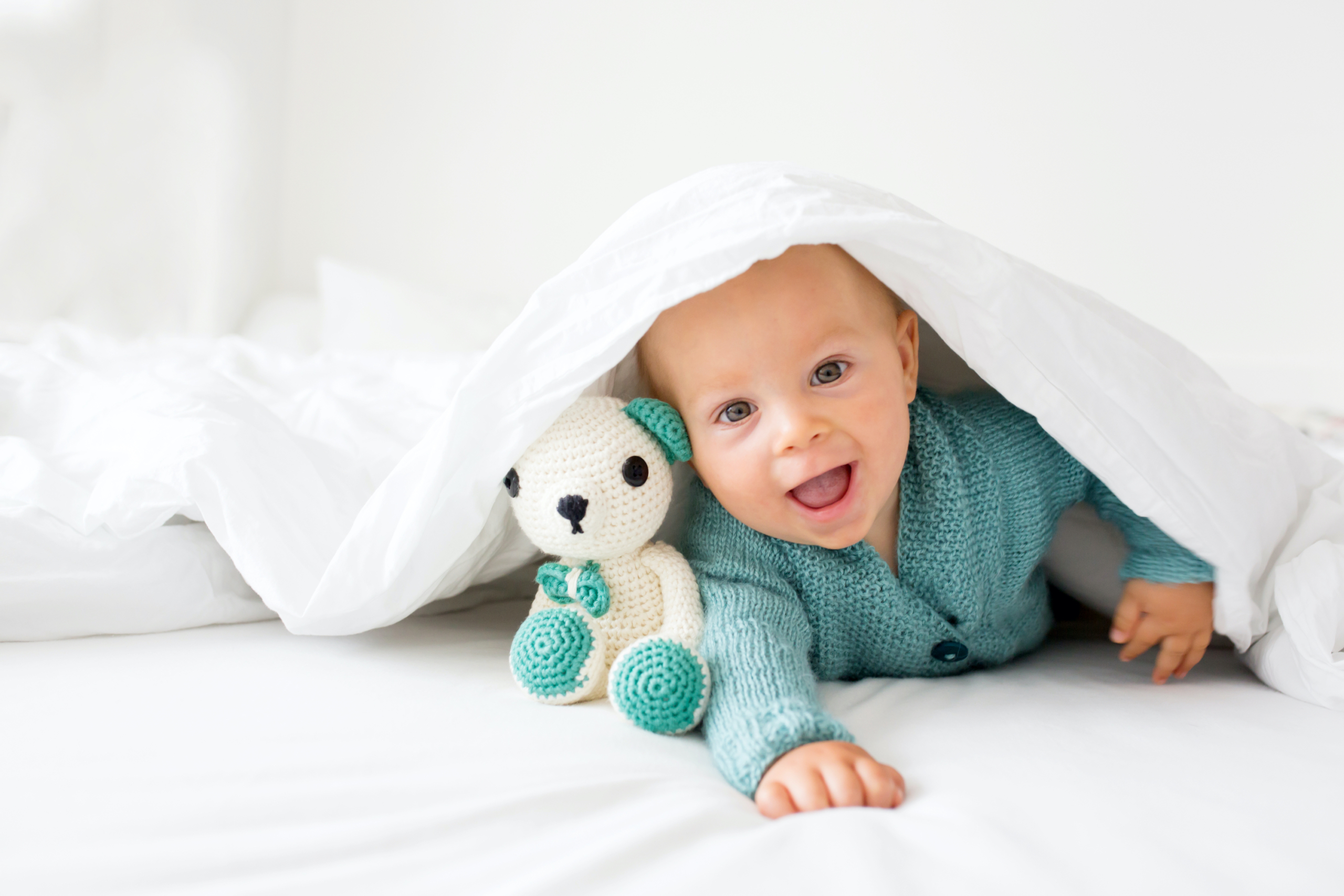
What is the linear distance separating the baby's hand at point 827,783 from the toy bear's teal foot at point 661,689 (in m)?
0.10

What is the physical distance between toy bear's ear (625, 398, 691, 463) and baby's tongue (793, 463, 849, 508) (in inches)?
4.0

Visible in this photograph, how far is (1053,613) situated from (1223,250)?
1304 millimetres

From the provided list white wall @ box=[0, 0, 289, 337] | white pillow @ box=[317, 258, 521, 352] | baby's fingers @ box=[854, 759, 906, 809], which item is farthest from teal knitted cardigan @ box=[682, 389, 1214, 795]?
white wall @ box=[0, 0, 289, 337]

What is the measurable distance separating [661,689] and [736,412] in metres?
0.24

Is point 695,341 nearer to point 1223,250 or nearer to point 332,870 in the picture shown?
point 332,870

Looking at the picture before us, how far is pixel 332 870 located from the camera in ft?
1.52

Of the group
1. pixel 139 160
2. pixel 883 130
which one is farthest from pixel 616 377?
pixel 139 160

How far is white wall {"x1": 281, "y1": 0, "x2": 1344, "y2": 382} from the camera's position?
6.45 feet

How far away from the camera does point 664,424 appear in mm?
780

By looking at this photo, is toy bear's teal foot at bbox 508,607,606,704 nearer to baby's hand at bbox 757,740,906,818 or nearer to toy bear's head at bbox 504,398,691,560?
Answer: toy bear's head at bbox 504,398,691,560

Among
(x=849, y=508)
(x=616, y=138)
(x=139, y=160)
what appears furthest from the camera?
(x=616, y=138)

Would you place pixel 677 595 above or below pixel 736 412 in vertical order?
below

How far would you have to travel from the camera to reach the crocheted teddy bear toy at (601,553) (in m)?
0.71

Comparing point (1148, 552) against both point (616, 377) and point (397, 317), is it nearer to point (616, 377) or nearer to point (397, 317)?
point (616, 377)
